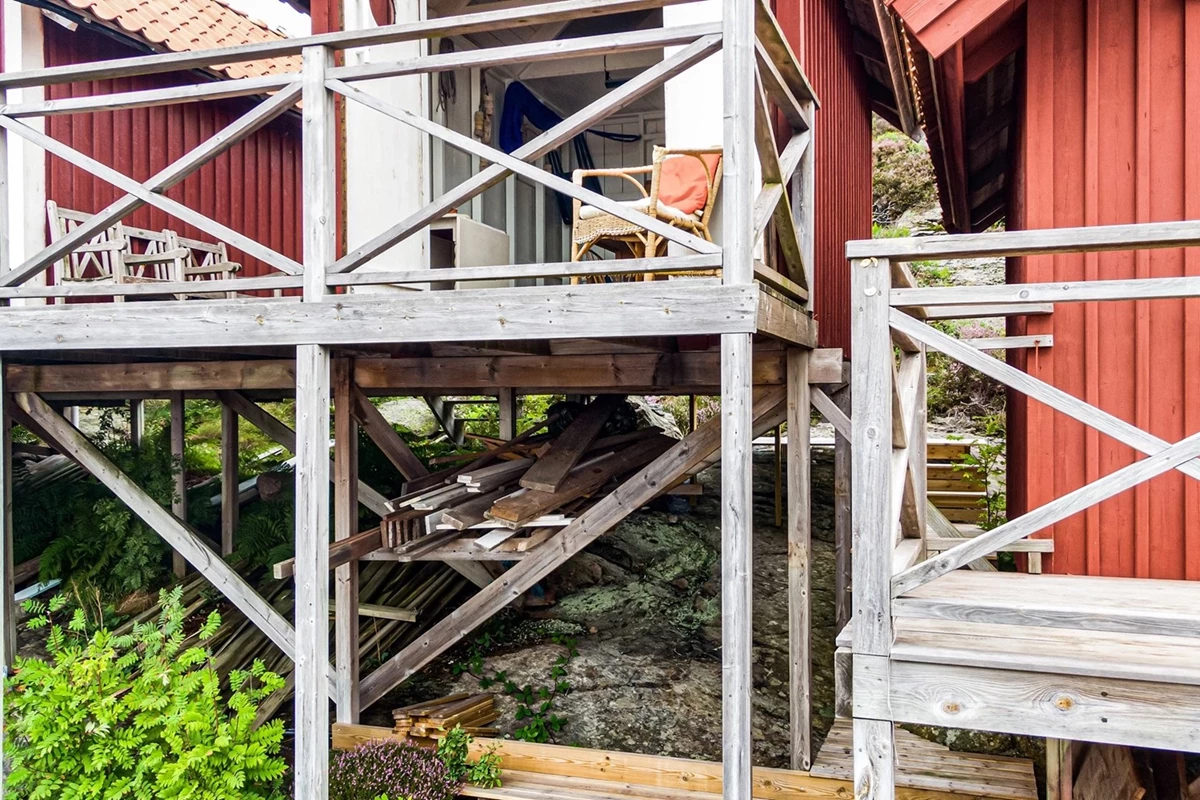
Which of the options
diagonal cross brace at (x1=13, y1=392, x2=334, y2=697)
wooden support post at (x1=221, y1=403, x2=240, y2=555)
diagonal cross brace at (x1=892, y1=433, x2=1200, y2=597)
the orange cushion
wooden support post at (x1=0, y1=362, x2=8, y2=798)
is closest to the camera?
diagonal cross brace at (x1=892, y1=433, x2=1200, y2=597)

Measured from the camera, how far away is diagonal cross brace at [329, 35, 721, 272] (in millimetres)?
3307

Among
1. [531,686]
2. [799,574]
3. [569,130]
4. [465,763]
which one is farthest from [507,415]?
[569,130]

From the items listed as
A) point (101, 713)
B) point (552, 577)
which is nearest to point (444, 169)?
point (552, 577)

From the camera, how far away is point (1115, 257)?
12.7 feet

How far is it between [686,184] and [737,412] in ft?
5.96

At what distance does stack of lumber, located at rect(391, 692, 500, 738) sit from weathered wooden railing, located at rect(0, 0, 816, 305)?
2814 mm

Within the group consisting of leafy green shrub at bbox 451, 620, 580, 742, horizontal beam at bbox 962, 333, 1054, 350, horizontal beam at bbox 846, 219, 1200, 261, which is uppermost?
horizontal beam at bbox 846, 219, 1200, 261

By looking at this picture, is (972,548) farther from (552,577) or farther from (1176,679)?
(552,577)

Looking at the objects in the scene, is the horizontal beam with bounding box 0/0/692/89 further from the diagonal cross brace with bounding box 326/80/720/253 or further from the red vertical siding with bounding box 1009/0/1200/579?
the red vertical siding with bounding box 1009/0/1200/579

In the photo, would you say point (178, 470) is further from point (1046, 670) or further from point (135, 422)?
point (1046, 670)

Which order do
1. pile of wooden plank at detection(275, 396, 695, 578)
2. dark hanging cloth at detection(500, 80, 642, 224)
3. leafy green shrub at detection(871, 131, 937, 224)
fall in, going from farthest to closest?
leafy green shrub at detection(871, 131, 937, 224) → dark hanging cloth at detection(500, 80, 642, 224) → pile of wooden plank at detection(275, 396, 695, 578)

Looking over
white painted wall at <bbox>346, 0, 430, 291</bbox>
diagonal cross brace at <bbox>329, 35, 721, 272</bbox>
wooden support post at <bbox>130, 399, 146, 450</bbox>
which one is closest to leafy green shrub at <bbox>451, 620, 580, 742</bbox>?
white painted wall at <bbox>346, 0, 430, 291</bbox>

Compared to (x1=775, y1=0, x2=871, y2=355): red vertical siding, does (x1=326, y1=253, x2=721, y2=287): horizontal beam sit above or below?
below

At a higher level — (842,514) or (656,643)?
(842,514)
